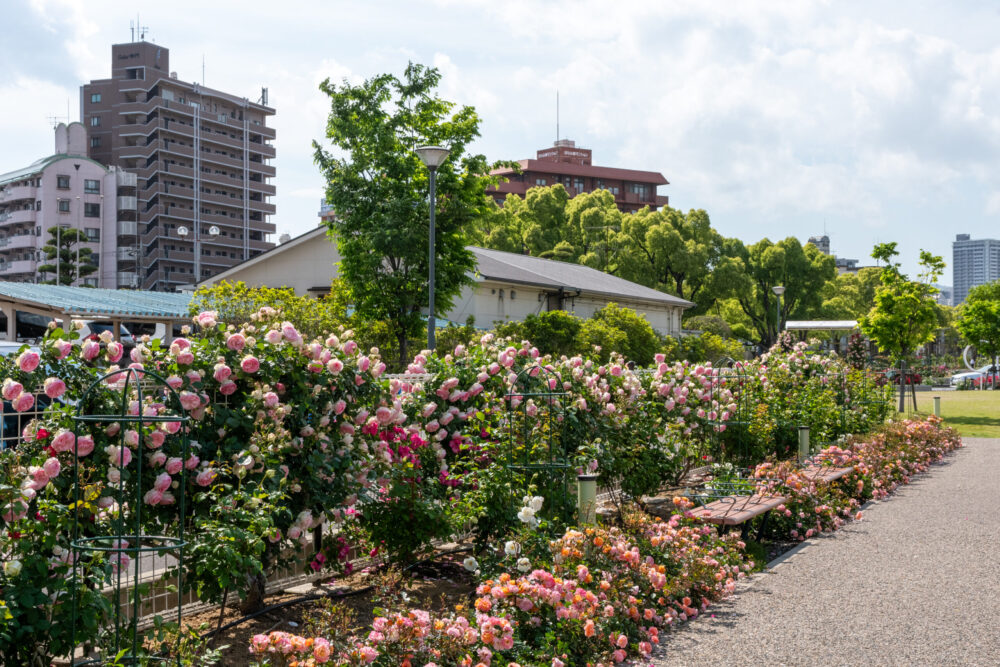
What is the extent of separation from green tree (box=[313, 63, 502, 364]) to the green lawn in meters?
12.6

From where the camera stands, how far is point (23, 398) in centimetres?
405

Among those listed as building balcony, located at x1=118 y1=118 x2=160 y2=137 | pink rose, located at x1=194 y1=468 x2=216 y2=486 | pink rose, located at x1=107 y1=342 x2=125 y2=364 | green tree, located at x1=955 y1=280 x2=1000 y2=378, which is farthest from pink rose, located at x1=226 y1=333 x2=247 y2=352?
building balcony, located at x1=118 y1=118 x2=160 y2=137

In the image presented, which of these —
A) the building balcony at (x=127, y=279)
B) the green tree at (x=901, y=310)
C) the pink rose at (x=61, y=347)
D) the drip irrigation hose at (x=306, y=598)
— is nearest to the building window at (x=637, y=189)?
the building balcony at (x=127, y=279)

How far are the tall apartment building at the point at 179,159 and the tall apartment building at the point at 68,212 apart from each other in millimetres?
1273

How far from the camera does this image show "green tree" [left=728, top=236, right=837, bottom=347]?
65125mm

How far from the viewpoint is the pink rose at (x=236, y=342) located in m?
5.11

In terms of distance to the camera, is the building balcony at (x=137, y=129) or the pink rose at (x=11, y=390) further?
the building balcony at (x=137, y=129)

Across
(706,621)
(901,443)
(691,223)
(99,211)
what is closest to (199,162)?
(99,211)

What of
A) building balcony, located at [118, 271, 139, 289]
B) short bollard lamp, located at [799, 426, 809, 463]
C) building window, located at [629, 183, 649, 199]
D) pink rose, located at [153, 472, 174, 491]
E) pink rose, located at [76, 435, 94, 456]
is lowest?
short bollard lamp, located at [799, 426, 809, 463]

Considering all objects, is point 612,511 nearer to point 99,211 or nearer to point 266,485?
point 266,485

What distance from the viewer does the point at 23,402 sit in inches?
159

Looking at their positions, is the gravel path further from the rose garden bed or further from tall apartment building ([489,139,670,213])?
tall apartment building ([489,139,670,213])

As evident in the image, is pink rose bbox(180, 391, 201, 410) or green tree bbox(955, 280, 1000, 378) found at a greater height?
green tree bbox(955, 280, 1000, 378)

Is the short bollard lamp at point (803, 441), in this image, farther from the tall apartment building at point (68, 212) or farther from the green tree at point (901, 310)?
the tall apartment building at point (68, 212)
